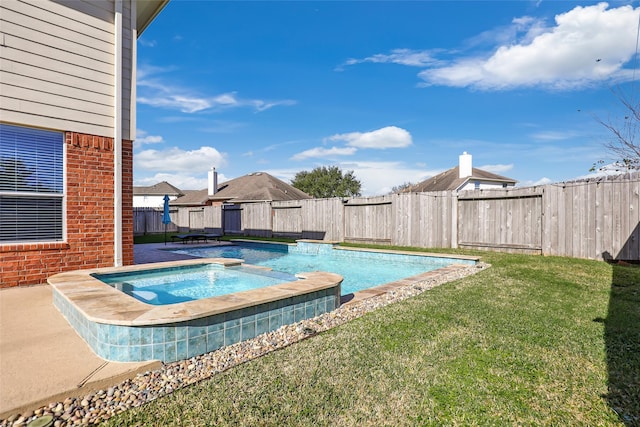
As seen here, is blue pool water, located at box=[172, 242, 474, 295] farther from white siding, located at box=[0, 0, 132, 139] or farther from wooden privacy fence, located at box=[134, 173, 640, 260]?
white siding, located at box=[0, 0, 132, 139]

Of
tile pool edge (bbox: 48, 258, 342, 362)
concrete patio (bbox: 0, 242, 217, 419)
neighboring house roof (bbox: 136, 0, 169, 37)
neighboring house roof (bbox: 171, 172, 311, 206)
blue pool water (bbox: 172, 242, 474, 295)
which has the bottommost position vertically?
blue pool water (bbox: 172, 242, 474, 295)

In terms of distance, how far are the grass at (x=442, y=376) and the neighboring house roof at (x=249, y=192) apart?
2357 cm

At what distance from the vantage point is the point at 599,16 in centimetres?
860

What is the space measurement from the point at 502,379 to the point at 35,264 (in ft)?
21.2

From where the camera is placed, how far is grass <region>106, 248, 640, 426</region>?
206 centimetres

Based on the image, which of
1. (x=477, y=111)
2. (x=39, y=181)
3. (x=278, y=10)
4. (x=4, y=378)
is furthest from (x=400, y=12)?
(x=4, y=378)

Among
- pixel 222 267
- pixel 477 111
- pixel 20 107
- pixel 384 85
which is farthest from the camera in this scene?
pixel 477 111

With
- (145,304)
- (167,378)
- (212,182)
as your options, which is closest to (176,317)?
(167,378)

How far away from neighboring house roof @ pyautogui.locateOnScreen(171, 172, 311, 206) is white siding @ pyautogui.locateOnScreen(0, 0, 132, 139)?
2052 centimetres

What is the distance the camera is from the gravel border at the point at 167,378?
2023 mm

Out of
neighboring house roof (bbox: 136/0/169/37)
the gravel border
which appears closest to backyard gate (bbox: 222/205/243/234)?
neighboring house roof (bbox: 136/0/169/37)

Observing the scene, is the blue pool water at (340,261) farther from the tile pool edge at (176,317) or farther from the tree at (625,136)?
the tree at (625,136)

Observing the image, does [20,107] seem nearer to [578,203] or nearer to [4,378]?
[4,378]

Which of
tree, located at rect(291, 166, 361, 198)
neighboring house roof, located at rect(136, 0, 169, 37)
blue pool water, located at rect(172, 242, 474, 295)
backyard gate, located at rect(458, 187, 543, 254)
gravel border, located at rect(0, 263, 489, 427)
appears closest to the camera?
gravel border, located at rect(0, 263, 489, 427)
